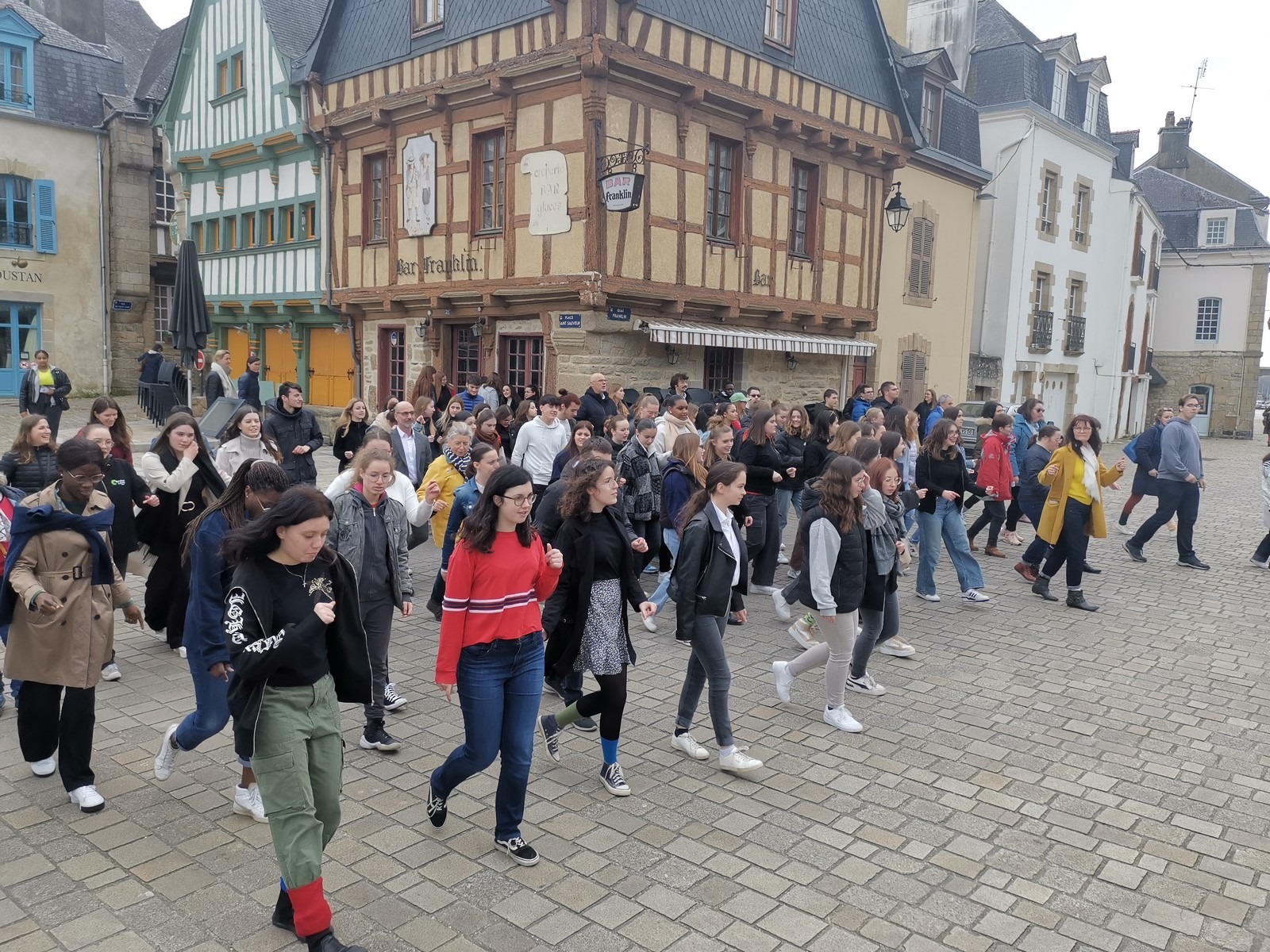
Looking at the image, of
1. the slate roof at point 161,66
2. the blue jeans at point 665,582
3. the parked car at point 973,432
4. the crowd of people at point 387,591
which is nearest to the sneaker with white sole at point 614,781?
the crowd of people at point 387,591

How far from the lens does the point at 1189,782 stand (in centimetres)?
496

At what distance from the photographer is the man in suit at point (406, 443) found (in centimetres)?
808

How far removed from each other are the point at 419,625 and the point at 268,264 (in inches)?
557

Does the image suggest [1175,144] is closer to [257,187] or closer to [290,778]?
[257,187]

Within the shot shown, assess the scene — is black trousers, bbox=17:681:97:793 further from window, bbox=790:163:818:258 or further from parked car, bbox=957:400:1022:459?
window, bbox=790:163:818:258

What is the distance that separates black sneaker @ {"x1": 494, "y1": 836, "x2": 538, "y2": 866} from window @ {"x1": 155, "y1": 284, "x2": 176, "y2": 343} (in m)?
25.3

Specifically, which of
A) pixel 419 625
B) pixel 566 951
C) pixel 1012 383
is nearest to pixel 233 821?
pixel 566 951

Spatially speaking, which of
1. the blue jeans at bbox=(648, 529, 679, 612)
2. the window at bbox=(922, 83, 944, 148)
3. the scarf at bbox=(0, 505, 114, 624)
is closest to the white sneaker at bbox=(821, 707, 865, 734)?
the blue jeans at bbox=(648, 529, 679, 612)

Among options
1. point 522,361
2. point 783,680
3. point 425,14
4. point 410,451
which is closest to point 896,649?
point 783,680

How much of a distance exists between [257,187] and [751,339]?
11.0 metres

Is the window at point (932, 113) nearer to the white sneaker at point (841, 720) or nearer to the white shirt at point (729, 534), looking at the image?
the white sneaker at point (841, 720)

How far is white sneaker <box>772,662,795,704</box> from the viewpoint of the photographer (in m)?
5.79

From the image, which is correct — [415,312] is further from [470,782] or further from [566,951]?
[566,951]

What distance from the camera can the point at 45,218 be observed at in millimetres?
23078
